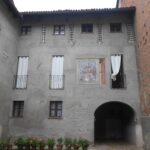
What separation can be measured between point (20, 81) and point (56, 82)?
2574 mm

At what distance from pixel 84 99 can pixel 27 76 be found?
437 centimetres

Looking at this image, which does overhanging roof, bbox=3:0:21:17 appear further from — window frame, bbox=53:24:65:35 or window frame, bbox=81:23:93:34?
window frame, bbox=81:23:93:34

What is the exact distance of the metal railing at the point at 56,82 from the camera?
14031 mm

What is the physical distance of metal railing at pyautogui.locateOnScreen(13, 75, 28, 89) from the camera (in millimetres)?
14238

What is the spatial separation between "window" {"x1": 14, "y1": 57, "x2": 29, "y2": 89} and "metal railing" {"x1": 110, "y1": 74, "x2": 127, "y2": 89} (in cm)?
603

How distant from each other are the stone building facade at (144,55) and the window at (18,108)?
26.0 feet

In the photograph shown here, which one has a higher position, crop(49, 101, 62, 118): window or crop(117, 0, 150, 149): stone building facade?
crop(117, 0, 150, 149): stone building facade

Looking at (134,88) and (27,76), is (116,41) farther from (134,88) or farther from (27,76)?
(27,76)

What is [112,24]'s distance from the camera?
597 inches

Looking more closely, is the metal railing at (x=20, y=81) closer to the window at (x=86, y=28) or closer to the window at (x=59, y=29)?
the window at (x=59, y=29)

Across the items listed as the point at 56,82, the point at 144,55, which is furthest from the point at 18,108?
the point at 144,55

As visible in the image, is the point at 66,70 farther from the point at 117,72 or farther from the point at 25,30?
the point at 25,30

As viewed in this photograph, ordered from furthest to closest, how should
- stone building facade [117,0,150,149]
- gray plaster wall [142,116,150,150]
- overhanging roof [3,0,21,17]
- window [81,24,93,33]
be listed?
window [81,24,93,33], overhanging roof [3,0,21,17], stone building facade [117,0,150,149], gray plaster wall [142,116,150,150]

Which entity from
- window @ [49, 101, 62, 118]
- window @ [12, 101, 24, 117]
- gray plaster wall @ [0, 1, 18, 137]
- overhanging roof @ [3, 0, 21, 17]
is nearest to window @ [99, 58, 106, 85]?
window @ [49, 101, 62, 118]
